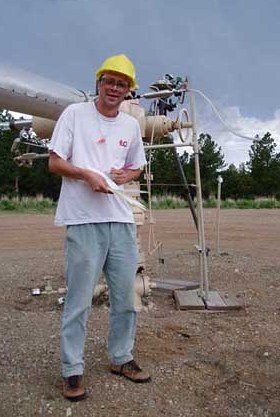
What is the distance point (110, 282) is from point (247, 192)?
164 ft

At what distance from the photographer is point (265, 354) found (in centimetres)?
398

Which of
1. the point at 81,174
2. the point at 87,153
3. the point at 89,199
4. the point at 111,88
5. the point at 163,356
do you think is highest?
the point at 111,88

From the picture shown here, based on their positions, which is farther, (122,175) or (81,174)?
(122,175)

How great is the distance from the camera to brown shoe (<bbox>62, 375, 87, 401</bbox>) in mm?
3121

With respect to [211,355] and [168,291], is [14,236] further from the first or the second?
[211,355]

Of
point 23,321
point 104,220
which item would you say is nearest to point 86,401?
point 104,220

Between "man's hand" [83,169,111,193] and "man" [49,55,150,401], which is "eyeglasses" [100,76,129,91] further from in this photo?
"man's hand" [83,169,111,193]

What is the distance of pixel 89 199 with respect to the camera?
3160 millimetres

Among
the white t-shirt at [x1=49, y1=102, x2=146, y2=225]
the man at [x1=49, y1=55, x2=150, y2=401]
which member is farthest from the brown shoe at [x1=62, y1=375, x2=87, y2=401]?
the white t-shirt at [x1=49, y1=102, x2=146, y2=225]

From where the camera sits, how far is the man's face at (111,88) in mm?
3180

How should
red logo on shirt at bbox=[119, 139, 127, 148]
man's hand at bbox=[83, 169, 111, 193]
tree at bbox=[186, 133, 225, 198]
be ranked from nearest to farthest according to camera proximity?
man's hand at bbox=[83, 169, 111, 193]
red logo on shirt at bbox=[119, 139, 127, 148]
tree at bbox=[186, 133, 225, 198]

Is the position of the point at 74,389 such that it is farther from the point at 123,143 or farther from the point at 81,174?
the point at 123,143

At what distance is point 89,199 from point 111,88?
0.61 meters

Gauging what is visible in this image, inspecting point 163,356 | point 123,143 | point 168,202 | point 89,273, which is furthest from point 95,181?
point 168,202
